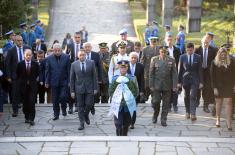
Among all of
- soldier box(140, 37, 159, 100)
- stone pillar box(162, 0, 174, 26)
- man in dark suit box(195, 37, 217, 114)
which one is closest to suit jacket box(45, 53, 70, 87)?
soldier box(140, 37, 159, 100)

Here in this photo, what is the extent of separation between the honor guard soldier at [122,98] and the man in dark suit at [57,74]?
7.29ft

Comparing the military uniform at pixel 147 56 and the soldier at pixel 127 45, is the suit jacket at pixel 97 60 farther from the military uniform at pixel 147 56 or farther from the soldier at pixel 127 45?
the military uniform at pixel 147 56

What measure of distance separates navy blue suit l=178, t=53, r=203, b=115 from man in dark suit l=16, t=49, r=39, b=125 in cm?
354

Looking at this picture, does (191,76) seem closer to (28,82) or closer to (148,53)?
(148,53)

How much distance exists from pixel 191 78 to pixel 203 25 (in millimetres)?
21877

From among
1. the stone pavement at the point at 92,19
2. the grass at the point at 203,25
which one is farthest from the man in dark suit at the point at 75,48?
the stone pavement at the point at 92,19

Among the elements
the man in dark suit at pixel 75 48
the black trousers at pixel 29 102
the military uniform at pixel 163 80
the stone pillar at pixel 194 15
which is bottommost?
the black trousers at pixel 29 102

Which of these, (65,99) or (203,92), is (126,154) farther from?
(203,92)

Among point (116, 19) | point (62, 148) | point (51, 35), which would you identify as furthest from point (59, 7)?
point (62, 148)

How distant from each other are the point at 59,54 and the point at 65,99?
1.09 meters

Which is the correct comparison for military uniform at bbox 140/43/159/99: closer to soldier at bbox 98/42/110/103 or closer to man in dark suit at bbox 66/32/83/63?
soldier at bbox 98/42/110/103

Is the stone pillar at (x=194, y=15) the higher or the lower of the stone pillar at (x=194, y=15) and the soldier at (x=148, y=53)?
the higher

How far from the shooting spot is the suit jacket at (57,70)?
13484 mm

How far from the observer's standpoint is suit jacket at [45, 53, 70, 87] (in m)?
13.5
